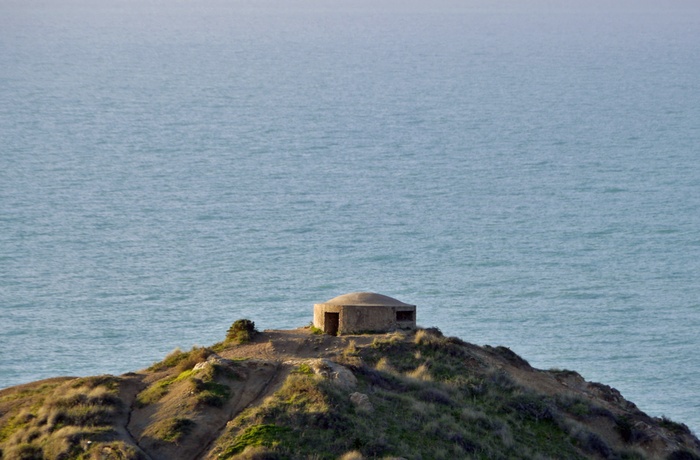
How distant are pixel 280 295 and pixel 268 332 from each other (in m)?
51.7

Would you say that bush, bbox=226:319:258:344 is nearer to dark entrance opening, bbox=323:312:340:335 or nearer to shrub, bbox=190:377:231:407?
dark entrance opening, bbox=323:312:340:335

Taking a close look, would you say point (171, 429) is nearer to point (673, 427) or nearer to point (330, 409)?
point (330, 409)

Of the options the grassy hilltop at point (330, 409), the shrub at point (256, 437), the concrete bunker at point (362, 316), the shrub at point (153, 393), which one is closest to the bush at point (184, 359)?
the grassy hilltop at point (330, 409)

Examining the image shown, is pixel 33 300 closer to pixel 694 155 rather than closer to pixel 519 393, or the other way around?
pixel 519 393

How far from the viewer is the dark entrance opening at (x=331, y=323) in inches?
1617

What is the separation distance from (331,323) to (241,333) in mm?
2879

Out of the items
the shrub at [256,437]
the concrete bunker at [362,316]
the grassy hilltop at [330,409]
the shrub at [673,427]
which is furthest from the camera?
the concrete bunker at [362,316]

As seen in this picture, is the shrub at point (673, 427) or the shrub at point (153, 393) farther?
the shrub at point (673, 427)

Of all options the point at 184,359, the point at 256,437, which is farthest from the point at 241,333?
the point at 256,437

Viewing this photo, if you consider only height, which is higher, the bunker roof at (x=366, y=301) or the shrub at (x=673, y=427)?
the bunker roof at (x=366, y=301)

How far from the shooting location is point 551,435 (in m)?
36.1

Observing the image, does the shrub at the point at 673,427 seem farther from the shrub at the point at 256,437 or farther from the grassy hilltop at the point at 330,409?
the shrub at the point at 256,437

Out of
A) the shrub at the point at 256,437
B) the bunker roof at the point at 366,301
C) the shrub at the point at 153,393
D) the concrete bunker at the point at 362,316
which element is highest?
the bunker roof at the point at 366,301

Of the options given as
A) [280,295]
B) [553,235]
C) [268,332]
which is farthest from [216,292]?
[268,332]
